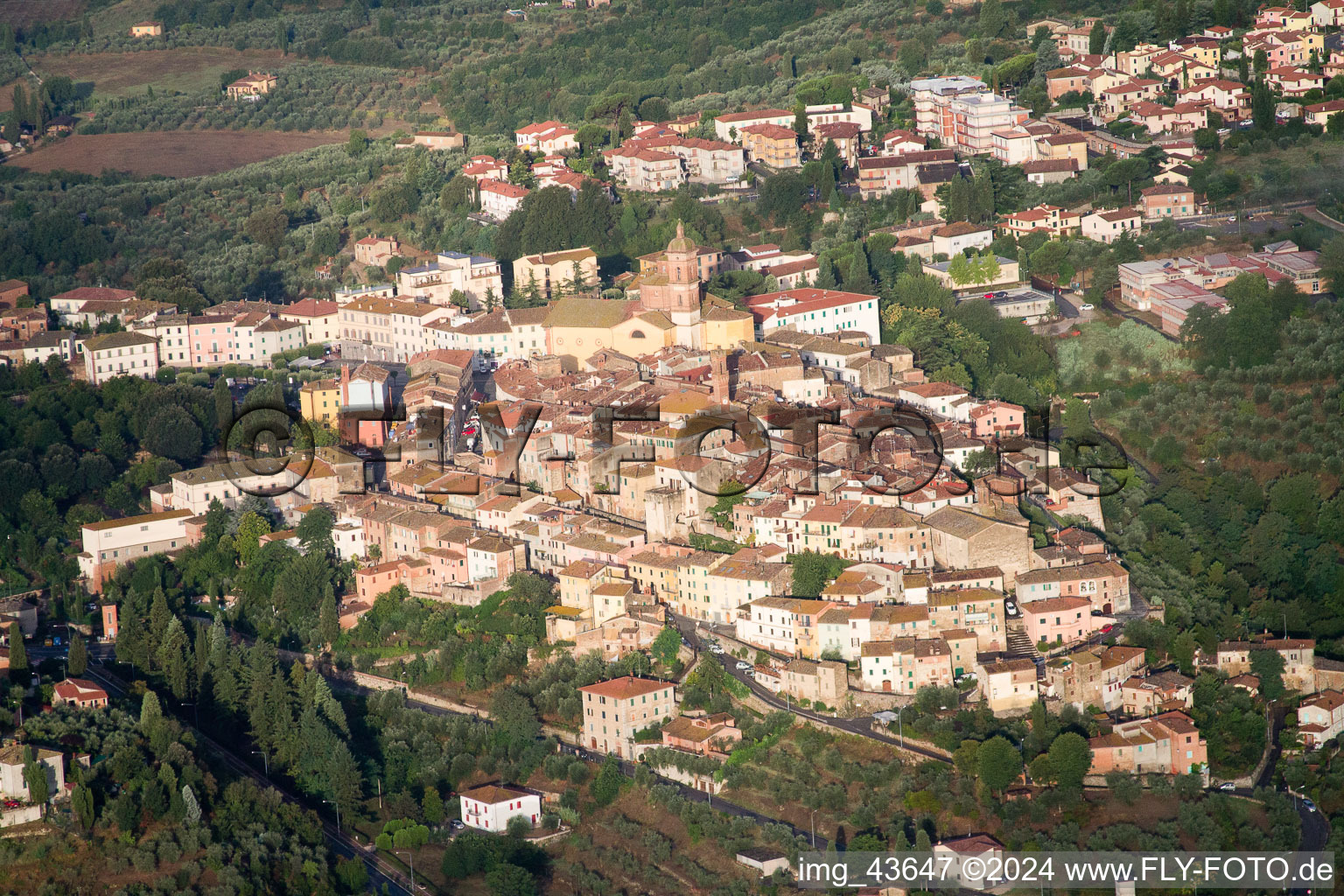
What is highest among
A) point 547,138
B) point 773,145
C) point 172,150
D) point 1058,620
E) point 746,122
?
point 746,122

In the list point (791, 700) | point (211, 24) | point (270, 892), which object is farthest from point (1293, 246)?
point (211, 24)

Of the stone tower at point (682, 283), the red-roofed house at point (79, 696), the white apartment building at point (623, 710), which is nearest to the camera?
the white apartment building at point (623, 710)

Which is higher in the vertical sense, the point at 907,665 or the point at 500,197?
the point at 500,197

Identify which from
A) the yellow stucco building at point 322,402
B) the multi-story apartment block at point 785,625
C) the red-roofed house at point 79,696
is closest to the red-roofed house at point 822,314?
the yellow stucco building at point 322,402

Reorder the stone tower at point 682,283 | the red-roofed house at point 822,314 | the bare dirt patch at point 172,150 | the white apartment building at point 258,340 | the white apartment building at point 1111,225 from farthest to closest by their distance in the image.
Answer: the bare dirt patch at point 172,150
the white apartment building at point 1111,225
the white apartment building at point 258,340
the red-roofed house at point 822,314
the stone tower at point 682,283

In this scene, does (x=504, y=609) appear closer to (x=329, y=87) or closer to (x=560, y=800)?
(x=560, y=800)

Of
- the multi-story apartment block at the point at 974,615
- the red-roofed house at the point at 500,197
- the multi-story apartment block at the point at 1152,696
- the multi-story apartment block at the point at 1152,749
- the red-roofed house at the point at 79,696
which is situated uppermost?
the red-roofed house at the point at 500,197

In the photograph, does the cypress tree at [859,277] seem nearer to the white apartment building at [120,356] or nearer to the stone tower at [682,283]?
the stone tower at [682,283]

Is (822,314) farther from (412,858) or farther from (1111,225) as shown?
(412,858)

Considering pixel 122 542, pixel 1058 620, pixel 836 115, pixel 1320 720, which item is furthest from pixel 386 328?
pixel 1320 720
